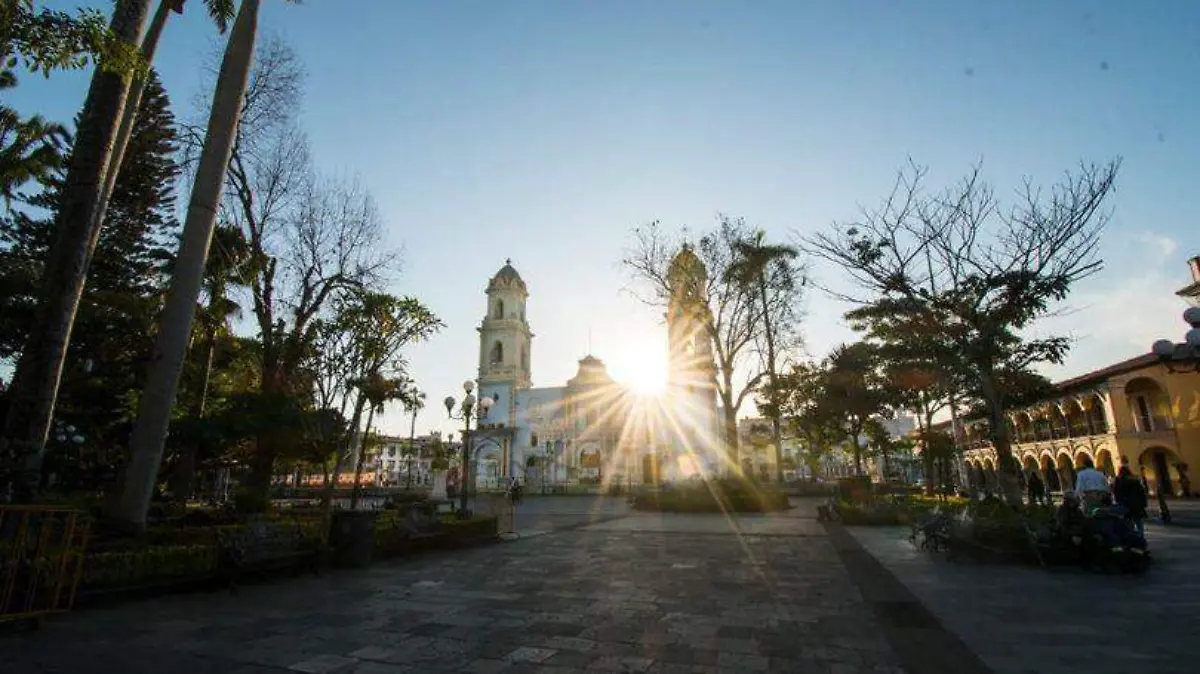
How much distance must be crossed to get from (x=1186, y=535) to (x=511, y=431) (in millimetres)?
48516

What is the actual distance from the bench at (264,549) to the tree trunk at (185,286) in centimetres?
245

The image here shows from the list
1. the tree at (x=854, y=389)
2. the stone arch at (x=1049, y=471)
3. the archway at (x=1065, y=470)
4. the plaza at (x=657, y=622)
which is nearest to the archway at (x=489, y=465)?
the tree at (x=854, y=389)

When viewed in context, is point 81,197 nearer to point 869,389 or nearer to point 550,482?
point 869,389

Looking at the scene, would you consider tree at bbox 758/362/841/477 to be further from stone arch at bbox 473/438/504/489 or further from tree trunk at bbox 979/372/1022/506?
stone arch at bbox 473/438/504/489

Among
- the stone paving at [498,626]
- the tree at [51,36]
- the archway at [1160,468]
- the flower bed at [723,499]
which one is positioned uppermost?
the tree at [51,36]

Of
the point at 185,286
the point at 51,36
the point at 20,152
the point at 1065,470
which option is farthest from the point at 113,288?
the point at 1065,470

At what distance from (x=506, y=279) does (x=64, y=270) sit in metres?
47.2

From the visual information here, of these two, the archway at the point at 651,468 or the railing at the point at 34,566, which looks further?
the archway at the point at 651,468

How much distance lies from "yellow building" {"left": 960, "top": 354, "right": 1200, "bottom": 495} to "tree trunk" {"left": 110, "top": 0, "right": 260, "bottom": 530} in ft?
77.0

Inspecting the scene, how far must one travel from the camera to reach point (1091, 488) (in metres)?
9.77

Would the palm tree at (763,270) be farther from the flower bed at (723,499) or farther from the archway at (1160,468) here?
the archway at (1160,468)

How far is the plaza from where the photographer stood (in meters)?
4.52

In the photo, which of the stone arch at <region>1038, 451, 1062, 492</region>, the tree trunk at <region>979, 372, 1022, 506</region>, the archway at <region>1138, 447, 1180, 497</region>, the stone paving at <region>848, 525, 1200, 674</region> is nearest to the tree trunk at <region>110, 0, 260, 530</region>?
the stone paving at <region>848, 525, 1200, 674</region>

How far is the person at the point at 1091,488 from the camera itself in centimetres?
962
